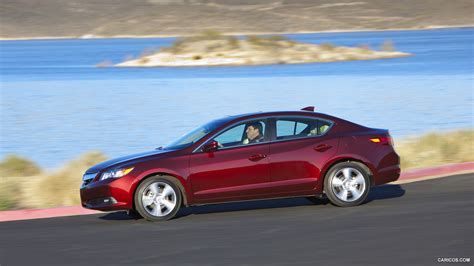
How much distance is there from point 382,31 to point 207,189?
574ft

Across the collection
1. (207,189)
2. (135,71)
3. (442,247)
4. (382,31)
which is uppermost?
(382,31)

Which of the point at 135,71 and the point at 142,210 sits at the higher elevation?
the point at 135,71

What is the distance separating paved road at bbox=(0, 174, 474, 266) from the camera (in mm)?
10094

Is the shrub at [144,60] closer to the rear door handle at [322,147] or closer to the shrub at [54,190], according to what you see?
the shrub at [54,190]

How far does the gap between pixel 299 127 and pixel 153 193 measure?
85.7 inches

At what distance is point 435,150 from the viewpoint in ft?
68.0

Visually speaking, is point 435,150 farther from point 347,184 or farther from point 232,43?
point 232,43

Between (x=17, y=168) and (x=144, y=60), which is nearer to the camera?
(x=17, y=168)

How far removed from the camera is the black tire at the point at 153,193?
507 inches

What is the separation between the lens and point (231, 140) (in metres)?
13.5

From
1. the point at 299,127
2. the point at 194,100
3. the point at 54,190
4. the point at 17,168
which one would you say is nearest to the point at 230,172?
the point at 299,127

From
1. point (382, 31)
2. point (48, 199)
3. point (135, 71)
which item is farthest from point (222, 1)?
point (48, 199)

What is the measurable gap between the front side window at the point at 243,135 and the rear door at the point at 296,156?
0.58 feet

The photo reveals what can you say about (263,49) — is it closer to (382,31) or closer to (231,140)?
(231,140)
